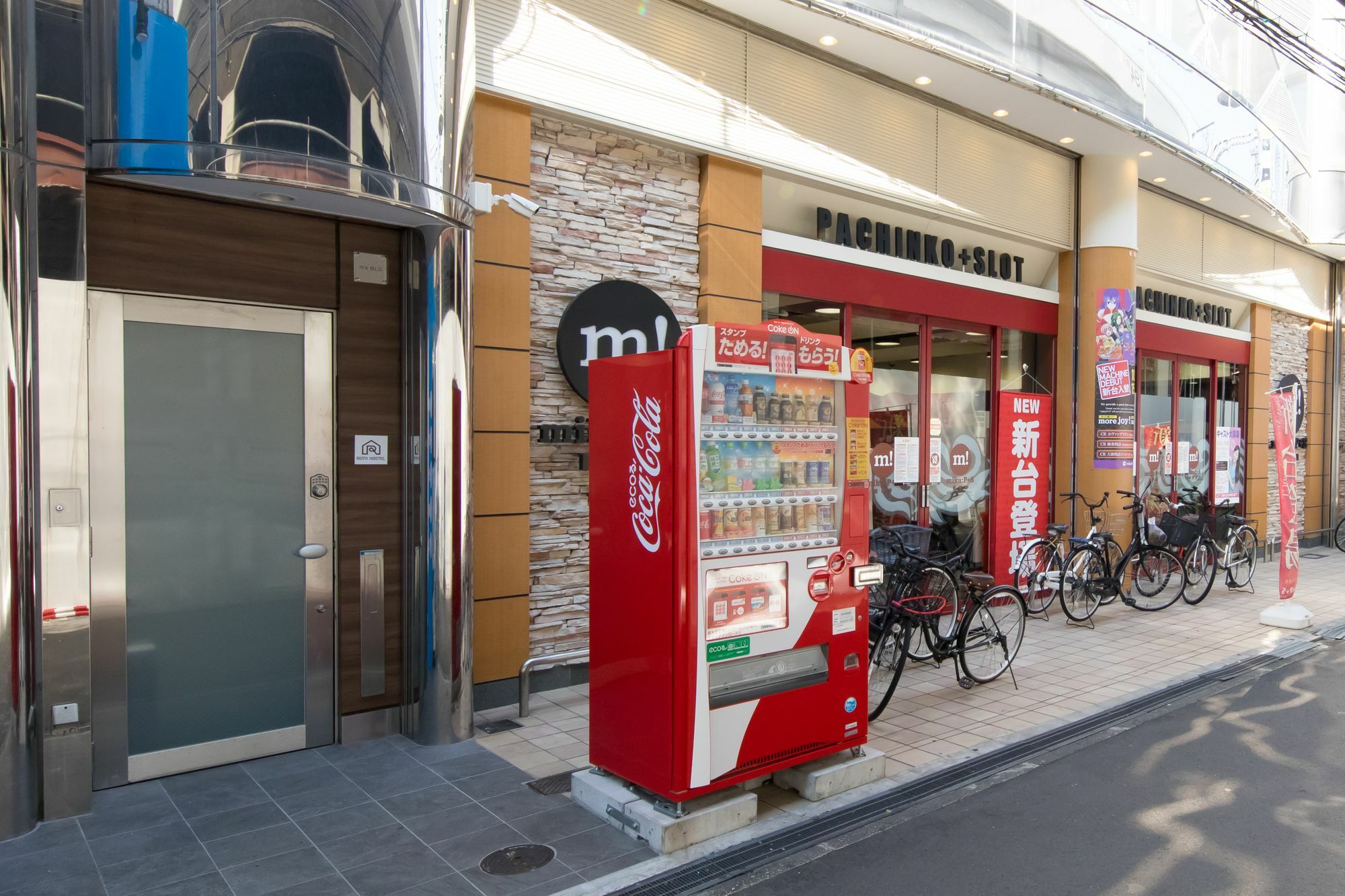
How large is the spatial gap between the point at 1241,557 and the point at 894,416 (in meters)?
5.37

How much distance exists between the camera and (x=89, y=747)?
4145 millimetres

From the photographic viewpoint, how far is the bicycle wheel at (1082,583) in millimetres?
8625

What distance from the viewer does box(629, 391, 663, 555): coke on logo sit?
397 centimetres

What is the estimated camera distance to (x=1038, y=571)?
29.7 ft

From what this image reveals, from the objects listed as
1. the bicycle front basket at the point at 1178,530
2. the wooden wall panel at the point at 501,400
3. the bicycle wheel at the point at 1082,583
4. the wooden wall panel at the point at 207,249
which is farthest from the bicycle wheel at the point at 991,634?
the wooden wall panel at the point at 207,249

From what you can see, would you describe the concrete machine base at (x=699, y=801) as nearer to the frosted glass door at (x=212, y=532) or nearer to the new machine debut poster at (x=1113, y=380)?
the frosted glass door at (x=212, y=532)

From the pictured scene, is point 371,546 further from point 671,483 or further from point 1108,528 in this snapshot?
point 1108,528

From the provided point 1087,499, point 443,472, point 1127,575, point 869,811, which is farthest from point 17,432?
point 1127,575

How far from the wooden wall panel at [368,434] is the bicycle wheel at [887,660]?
9.61ft

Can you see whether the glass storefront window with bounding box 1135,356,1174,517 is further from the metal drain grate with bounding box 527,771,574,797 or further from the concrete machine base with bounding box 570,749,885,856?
the metal drain grate with bounding box 527,771,574,797

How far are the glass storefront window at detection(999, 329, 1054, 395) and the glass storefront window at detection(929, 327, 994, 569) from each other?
285mm

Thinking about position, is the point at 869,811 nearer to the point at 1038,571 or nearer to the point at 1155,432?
the point at 1038,571

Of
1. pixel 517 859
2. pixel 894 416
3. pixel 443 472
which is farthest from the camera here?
pixel 894 416

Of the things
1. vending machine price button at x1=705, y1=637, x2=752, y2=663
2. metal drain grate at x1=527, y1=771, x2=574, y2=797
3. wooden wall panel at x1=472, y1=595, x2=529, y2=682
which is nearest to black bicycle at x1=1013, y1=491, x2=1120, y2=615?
wooden wall panel at x1=472, y1=595, x2=529, y2=682
